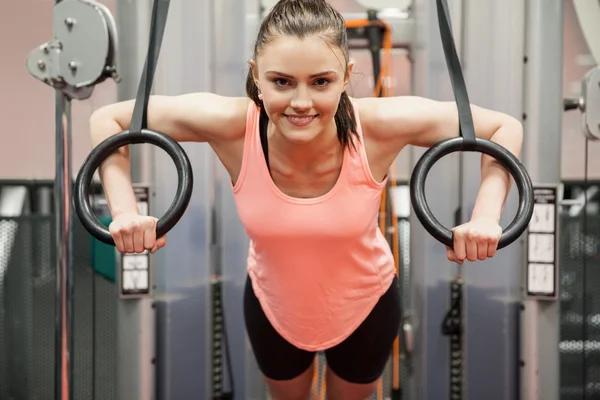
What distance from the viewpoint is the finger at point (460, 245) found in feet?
3.68

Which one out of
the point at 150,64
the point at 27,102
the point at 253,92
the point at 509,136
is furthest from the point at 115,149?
the point at 27,102

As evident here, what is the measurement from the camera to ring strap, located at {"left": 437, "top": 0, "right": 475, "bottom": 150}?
1.17 metres

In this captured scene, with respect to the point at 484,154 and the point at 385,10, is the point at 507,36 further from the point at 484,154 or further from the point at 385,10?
the point at 484,154

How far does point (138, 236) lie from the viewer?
113cm

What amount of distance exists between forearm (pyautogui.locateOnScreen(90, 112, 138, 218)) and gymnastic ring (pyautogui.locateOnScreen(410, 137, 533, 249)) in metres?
0.55

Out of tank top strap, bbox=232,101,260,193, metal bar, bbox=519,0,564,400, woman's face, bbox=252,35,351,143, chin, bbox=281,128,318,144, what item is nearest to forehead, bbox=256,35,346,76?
woman's face, bbox=252,35,351,143

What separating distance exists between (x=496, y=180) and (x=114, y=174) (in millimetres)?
757

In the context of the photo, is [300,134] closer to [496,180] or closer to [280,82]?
[280,82]

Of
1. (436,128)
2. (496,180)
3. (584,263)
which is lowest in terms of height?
(584,263)

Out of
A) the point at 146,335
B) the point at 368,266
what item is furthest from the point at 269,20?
the point at 146,335

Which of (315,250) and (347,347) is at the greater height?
(315,250)

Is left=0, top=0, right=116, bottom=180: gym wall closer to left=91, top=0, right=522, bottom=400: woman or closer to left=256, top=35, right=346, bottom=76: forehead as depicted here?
left=91, top=0, right=522, bottom=400: woman

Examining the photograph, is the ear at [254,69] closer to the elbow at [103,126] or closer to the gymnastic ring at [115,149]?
the gymnastic ring at [115,149]

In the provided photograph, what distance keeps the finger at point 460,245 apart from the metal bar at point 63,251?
902 mm
